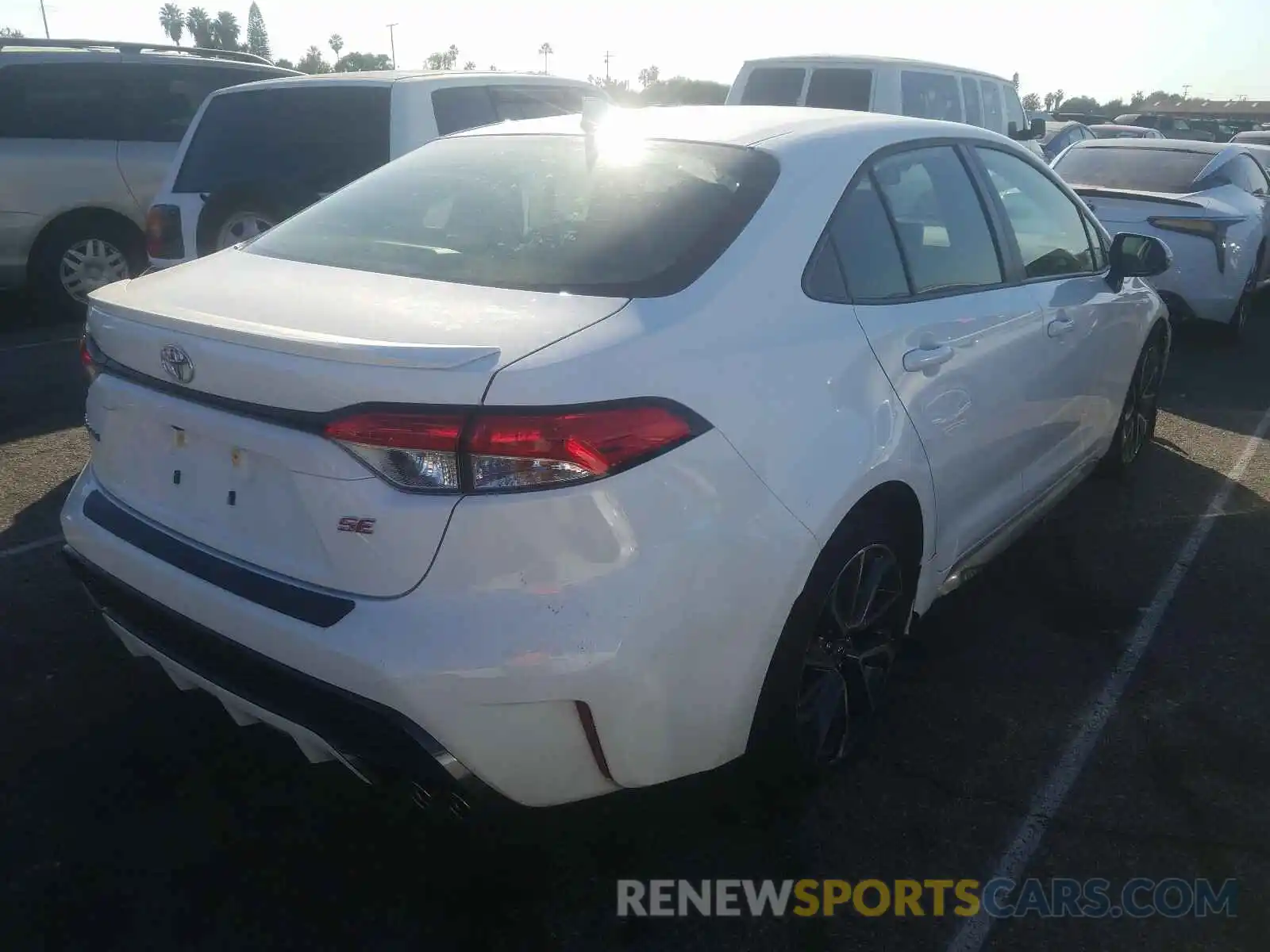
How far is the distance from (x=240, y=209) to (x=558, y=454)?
387cm

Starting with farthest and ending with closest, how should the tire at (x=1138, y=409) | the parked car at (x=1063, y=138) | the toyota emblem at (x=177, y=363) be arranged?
the parked car at (x=1063, y=138) → the tire at (x=1138, y=409) → the toyota emblem at (x=177, y=363)

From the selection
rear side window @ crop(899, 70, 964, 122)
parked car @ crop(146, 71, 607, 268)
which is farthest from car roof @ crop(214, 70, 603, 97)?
rear side window @ crop(899, 70, 964, 122)

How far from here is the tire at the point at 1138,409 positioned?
4953 millimetres

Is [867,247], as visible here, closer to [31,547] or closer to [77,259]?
[31,547]

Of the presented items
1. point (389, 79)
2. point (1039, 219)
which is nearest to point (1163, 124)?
point (389, 79)

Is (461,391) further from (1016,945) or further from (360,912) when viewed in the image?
(1016,945)

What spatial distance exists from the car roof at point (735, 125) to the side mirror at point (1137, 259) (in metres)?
1.03

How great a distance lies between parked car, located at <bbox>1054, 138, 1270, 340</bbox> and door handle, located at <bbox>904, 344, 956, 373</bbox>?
5.47 m

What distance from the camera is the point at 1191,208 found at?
25.3 feet

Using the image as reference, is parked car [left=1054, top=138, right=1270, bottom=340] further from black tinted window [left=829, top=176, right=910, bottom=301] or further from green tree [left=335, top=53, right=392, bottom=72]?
green tree [left=335, top=53, right=392, bottom=72]

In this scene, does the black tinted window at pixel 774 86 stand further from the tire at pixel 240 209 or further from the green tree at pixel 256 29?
the green tree at pixel 256 29

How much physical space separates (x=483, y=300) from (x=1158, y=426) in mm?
5077

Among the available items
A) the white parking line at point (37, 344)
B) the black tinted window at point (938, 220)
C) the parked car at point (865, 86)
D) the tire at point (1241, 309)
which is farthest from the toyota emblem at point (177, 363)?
the parked car at point (865, 86)

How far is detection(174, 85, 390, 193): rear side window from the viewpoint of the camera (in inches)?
219
